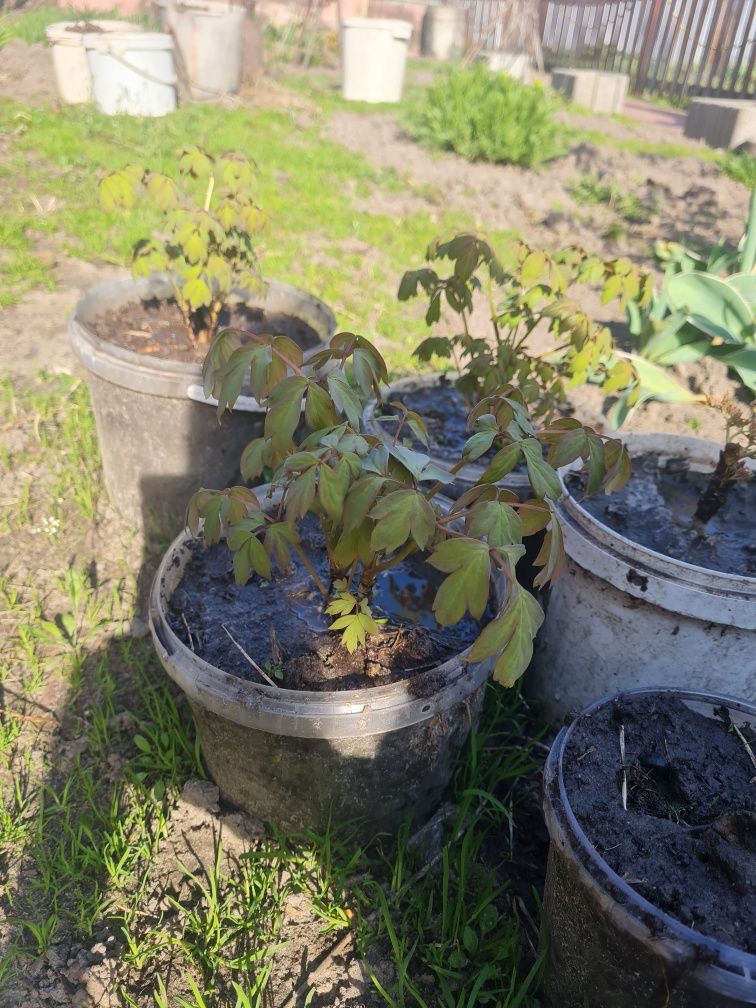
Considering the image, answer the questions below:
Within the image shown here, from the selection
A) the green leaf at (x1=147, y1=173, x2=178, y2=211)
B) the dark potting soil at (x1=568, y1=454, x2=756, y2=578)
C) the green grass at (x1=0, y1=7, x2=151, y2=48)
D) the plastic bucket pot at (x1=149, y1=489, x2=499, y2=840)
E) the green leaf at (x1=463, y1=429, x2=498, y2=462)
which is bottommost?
the plastic bucket pot at (x1=149, y1=489, x2=499, y2=840)

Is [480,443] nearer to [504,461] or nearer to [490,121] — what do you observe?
[504,461]

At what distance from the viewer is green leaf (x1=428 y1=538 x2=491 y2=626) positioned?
1229 millimetres

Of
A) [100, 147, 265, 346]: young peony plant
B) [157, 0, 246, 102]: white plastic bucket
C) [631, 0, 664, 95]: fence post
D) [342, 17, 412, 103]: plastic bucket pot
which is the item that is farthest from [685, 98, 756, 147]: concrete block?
[100, 147, 265, 346]: young peony plant

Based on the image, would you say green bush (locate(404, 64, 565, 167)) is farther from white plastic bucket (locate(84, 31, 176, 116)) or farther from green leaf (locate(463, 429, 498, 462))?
green leaf (locate(463, 429, 498, 462))

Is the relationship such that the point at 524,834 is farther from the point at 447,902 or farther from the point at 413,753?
the point at 413,753

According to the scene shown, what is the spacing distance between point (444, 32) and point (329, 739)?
53.5ft

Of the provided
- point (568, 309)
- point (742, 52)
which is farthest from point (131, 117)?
point (742, 52)

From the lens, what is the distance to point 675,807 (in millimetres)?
1520

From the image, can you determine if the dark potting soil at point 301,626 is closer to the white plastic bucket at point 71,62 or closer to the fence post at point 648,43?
the white plastic bucket at point 71,62

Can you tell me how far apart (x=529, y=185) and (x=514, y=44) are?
1053 centimetres

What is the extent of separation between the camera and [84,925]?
1684mm

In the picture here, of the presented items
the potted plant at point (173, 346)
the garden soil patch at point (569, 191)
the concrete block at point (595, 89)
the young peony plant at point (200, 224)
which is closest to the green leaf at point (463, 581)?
the potted plant at point (173, 346)

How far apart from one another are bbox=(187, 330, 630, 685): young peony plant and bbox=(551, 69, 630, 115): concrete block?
11.6 m

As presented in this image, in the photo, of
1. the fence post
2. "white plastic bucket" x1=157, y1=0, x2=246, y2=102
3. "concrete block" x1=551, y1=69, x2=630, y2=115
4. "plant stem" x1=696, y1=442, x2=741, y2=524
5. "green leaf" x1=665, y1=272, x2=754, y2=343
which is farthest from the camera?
the fence post
